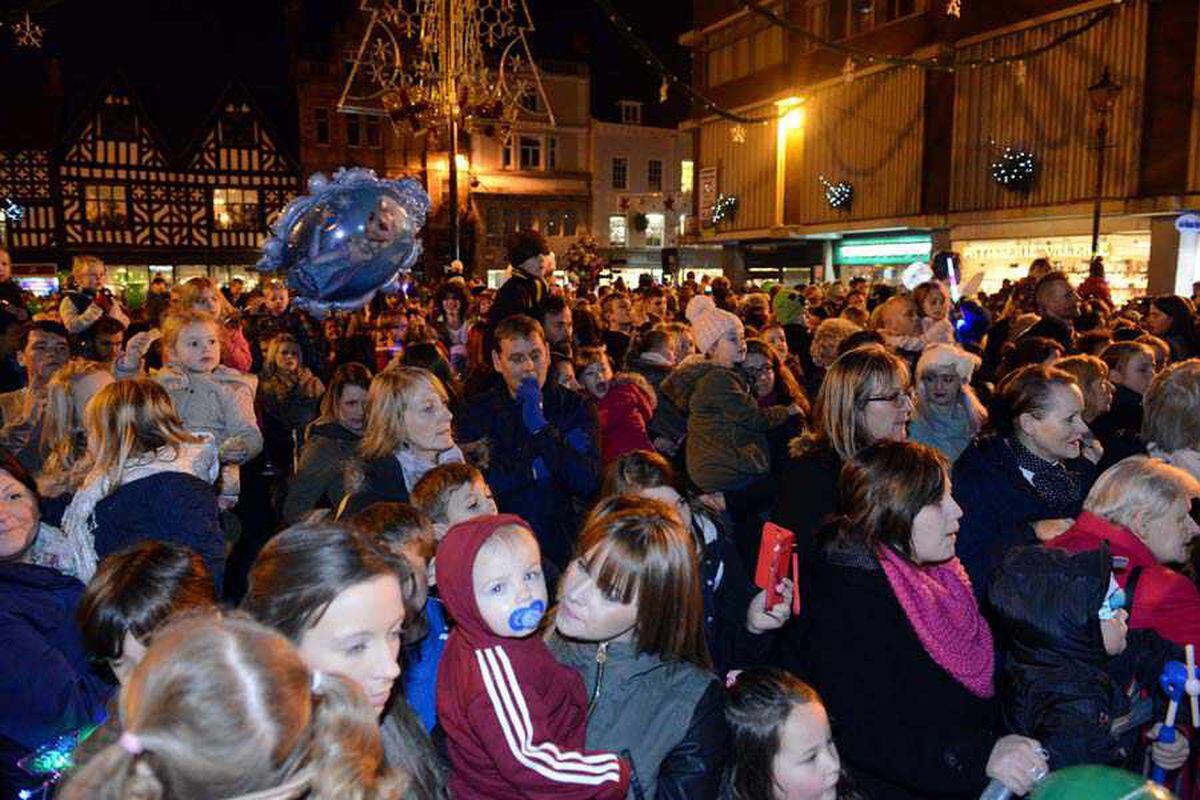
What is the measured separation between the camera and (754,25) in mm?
28438

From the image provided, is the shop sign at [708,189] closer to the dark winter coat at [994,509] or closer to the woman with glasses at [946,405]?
the woman with glasses at [946,405]

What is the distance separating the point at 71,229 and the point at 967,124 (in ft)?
124

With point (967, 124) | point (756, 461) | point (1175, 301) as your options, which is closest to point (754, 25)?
point (967, 124)

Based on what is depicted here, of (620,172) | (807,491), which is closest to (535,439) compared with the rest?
(807,491)

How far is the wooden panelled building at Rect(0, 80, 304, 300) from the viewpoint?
4038 cm

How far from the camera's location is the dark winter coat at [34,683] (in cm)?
245

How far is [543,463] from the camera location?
179 inches

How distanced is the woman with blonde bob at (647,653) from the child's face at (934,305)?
5.66 metres

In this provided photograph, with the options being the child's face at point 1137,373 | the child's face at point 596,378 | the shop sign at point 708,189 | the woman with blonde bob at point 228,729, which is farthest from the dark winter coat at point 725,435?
the shop sign at point 708,189

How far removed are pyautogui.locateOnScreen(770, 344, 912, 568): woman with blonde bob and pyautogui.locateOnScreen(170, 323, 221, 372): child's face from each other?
3.50 metres

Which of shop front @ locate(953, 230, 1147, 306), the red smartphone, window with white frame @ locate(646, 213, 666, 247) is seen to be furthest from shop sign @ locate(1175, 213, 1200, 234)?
window with white frame @ locate(646, 213, 666, 247)

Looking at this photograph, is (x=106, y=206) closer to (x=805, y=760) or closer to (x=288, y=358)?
(x=288, y=358)

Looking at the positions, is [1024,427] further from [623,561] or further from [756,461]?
[623,561]

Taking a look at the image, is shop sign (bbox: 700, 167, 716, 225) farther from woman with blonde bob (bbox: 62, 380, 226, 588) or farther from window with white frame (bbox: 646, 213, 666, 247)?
woman with blonde bob (bbox: 62, 380, 226, 588)
